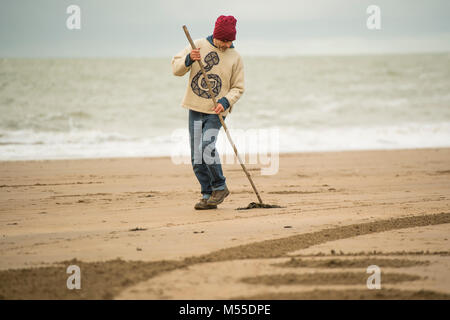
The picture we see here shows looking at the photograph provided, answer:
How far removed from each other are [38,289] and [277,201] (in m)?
3.30

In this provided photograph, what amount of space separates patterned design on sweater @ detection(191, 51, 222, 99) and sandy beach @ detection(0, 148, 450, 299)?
1160 millimetres

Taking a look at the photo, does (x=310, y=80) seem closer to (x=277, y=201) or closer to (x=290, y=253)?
(x=277, y=201)

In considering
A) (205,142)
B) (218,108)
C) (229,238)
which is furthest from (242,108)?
(229,238)

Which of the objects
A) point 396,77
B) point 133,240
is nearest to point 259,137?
point 133,240

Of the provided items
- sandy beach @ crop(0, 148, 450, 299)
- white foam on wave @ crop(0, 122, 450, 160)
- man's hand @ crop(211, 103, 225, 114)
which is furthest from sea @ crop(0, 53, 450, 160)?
man's hand @ crop(211, 103, 225, 114)

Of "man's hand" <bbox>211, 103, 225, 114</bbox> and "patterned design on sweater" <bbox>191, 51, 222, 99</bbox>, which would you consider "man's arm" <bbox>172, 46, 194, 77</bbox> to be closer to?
"patterned design on sweater" <bbox>191, 51, 222, 99</bbox>

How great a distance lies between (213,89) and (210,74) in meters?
0.15

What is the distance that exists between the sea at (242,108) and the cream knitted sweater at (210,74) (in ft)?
19.8

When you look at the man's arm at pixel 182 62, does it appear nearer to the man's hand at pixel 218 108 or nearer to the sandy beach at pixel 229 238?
the man's hand at pixel 218 108

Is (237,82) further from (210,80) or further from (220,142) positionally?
(220,142)

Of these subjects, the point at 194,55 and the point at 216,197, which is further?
the point at 216,197

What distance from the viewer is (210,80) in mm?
5152

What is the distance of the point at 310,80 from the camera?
28328 millimetres

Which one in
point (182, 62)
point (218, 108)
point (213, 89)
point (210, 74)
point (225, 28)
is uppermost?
point (225, 28)
